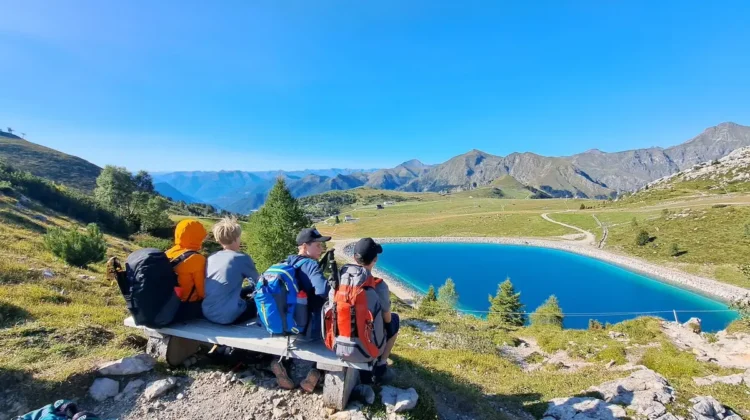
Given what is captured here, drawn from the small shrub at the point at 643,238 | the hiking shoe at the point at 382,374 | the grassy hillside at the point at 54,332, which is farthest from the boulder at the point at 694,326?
the small shrub at the point at 643,238

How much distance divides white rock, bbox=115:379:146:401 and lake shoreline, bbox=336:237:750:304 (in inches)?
1502

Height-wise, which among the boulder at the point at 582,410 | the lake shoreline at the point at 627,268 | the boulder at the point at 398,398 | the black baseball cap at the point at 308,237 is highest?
the black baseball cap at the point at 308,237

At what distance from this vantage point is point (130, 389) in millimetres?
4621

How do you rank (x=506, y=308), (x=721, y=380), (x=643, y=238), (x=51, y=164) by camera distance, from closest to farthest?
(x=721, y=380) < (x=506, y=308) < (x=643, y=238) < (x=51, y=164)

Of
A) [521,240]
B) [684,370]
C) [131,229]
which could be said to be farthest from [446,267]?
[684,370]

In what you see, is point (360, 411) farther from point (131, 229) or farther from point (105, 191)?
point (105, 191)

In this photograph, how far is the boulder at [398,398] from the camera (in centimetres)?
454

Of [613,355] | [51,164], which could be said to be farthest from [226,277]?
[51,164]

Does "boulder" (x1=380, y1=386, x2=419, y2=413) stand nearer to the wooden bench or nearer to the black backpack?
the wooden bench

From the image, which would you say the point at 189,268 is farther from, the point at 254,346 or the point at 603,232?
the point at 603,232

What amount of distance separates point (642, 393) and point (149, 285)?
31.9 feet

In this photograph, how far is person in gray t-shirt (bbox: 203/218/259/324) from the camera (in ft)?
16.3

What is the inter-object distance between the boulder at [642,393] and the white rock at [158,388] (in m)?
8.38

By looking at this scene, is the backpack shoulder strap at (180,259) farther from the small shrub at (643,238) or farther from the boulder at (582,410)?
the small shrub at (643,238)
